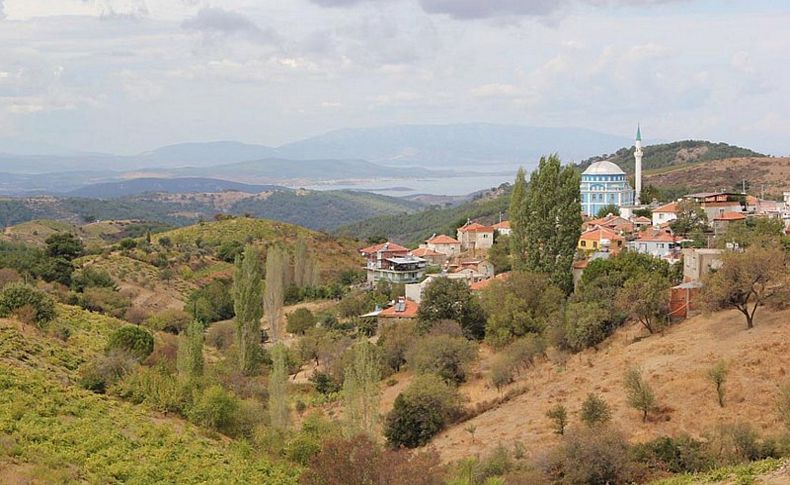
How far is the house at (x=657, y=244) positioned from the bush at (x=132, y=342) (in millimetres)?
22568

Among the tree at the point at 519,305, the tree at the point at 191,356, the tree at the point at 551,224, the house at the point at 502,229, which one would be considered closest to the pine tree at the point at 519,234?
the tree at the point at 551,224

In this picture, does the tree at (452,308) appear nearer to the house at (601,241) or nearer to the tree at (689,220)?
the house at (601,241)

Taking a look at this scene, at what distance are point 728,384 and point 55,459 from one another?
14.4 m

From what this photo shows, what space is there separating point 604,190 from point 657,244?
17867mm

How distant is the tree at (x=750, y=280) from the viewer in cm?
2261

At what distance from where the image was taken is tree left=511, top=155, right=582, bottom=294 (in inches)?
1305

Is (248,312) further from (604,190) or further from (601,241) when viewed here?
(604,190)

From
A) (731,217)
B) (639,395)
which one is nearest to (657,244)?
(731,217)

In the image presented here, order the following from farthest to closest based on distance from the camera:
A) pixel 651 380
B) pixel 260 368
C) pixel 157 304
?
pixel 157 304 → pixel 260 368 → pixel 651 380

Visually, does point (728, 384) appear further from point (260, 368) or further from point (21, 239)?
point (21, 239)

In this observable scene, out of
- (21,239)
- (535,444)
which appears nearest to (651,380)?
(535,444)

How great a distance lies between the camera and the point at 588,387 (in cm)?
2208

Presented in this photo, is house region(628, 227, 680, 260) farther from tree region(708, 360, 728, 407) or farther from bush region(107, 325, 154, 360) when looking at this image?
bush region(107, 325, 154, 360)

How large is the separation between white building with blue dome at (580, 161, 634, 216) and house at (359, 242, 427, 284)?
13.5 m
